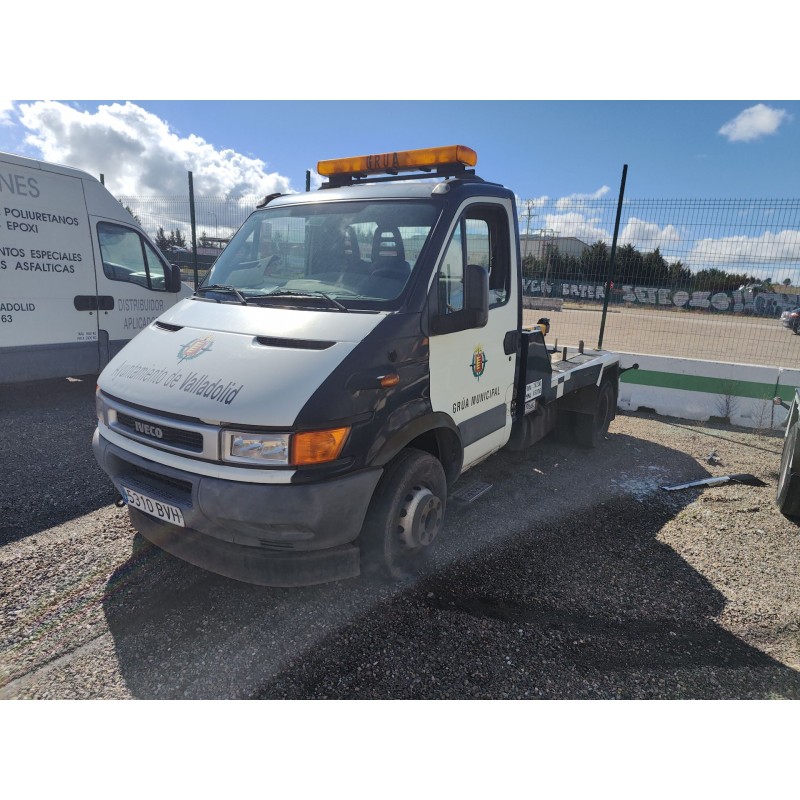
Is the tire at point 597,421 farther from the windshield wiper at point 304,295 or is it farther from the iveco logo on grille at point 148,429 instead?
the iveco logo on grille at point 148,429

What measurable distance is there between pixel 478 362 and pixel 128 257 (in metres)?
5.87

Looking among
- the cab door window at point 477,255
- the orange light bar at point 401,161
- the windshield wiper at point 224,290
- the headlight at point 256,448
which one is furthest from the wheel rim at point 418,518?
the orange light bar at point 401,161

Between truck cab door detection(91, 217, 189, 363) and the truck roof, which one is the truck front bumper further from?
truck cab door detection(91, 217, 189, 363)

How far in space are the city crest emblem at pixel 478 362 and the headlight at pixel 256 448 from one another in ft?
5.18

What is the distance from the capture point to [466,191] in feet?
11.5

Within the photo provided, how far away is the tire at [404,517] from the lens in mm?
2934

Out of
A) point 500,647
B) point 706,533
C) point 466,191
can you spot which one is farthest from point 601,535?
point 466,191

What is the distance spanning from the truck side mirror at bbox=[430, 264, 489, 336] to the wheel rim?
96 cm

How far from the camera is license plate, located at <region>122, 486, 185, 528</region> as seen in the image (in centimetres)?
269

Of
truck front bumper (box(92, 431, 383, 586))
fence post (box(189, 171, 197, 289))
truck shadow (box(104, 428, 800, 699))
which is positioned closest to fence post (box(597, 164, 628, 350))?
truck shadow (box(104, 428, 800, 699))

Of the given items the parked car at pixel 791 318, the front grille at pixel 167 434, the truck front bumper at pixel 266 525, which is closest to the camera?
the truck front bumper at pixel 266 525

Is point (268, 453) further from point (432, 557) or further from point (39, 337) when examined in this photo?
point (39, 337)

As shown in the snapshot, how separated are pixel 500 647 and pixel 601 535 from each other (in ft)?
5.47

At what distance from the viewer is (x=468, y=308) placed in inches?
126
